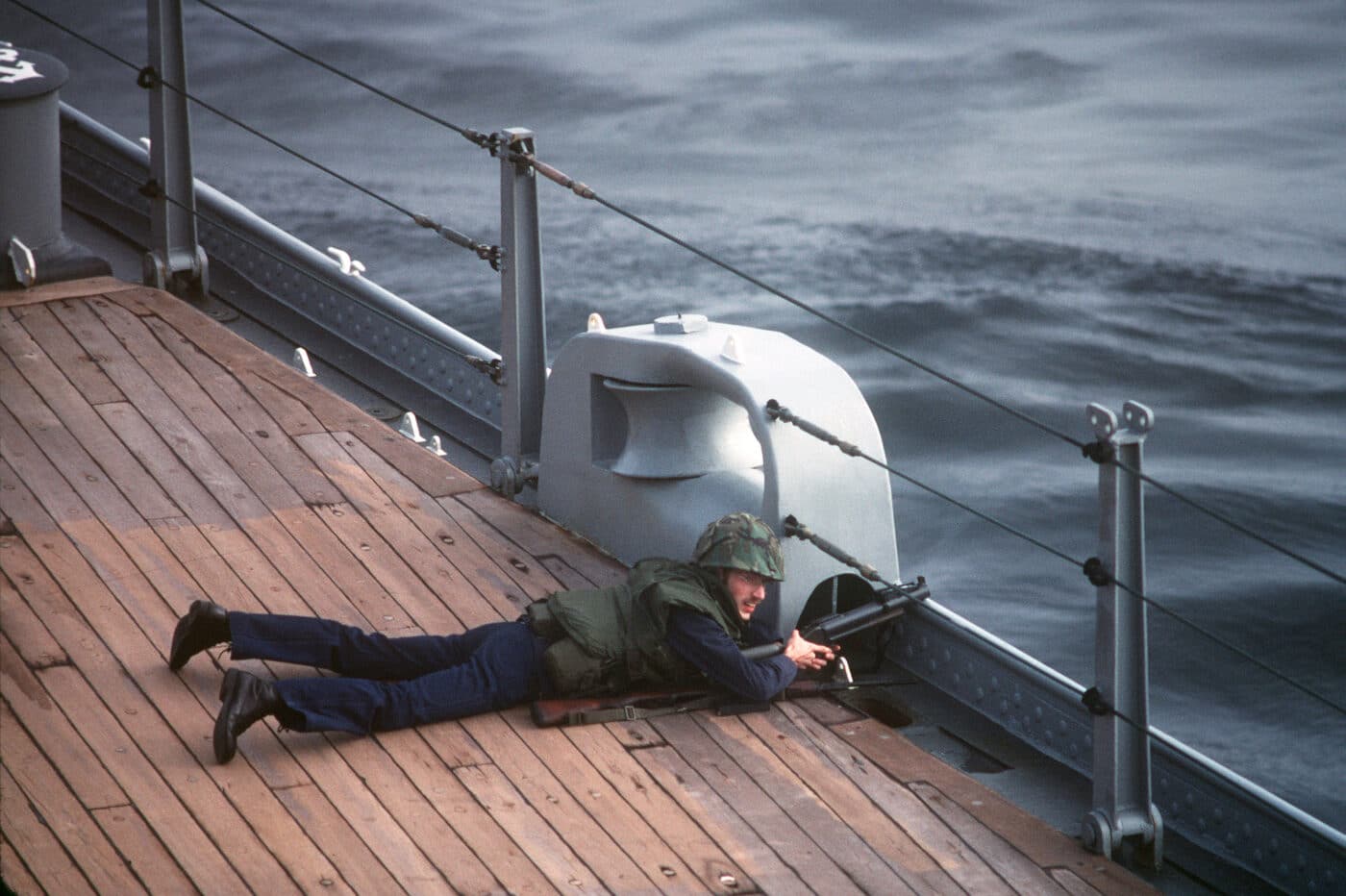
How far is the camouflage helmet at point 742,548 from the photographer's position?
4332 millimetres

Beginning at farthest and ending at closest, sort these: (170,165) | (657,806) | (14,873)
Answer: (170,165), (657,806), (14,873)

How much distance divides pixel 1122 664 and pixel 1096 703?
0.10 m

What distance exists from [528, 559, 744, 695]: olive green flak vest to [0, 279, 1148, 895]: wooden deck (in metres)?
0.13

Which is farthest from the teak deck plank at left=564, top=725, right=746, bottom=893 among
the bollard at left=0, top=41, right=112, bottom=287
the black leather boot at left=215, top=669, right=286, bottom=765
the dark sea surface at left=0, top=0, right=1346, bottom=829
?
the dark sea surface at left=0, top=0, right=1346, bottom=829

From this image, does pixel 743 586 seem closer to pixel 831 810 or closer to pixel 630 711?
pixel 630 711

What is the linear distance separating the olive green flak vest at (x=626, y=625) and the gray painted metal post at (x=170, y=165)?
2.77 meters

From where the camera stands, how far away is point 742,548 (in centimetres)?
434

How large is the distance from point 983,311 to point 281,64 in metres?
12.1

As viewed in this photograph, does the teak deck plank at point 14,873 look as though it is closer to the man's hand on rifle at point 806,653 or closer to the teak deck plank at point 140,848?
the teak deck plank at point 140,848

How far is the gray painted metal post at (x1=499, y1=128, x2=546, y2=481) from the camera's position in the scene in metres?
5.30

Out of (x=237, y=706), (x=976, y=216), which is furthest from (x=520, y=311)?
(x=976, y=216)

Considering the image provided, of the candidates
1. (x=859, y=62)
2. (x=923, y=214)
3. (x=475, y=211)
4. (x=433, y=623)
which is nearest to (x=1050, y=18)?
(x=859, y=62)

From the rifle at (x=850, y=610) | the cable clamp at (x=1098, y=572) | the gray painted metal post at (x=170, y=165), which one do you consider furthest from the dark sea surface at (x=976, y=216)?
the cable clamp at (x=1098, y=572)

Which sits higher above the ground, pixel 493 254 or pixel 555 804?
pixel 493 254
